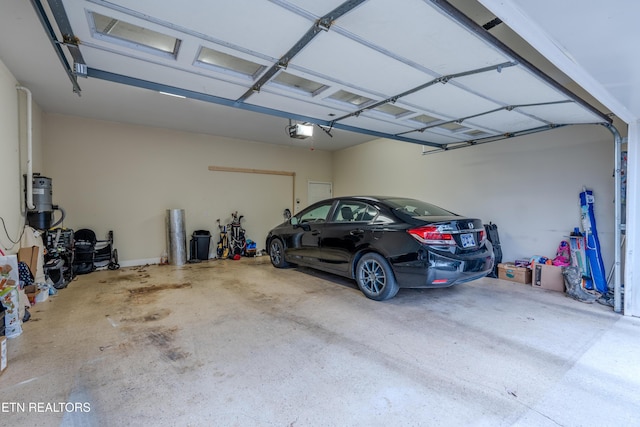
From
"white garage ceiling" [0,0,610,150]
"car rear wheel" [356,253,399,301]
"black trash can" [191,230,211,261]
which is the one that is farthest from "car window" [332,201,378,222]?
"black trash can" [191,230,211,261]

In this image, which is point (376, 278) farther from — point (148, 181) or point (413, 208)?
point (148, 181)

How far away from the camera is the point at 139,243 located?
5.80 m

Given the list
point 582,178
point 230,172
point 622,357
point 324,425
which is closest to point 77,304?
point 324,425

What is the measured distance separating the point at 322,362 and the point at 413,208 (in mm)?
2319

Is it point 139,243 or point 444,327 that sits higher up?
point 139,243

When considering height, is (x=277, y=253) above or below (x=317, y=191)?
below

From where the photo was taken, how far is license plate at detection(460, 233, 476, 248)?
3.18 metres

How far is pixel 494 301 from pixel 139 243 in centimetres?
635

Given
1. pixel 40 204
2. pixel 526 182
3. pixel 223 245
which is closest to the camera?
pixel 40 204

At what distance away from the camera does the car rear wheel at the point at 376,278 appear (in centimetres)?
336

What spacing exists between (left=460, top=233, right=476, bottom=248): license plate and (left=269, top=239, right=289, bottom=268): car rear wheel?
9.89 feet

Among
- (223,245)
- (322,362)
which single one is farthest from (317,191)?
(322,362)

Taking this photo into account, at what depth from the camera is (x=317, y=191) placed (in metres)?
8.39

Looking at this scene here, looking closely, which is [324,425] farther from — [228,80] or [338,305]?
[228,80]
